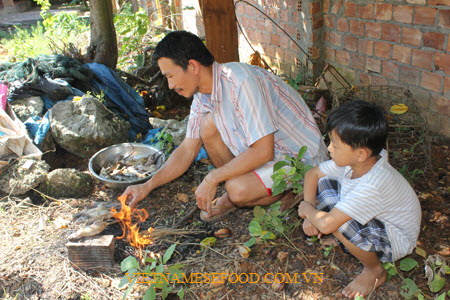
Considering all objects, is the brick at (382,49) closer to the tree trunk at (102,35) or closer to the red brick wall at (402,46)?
the red brick wall at (402,46)

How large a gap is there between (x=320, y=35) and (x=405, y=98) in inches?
55.6

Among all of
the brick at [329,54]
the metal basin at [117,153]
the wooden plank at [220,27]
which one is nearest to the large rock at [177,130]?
the metal basin at [117,153]

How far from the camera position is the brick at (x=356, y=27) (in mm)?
4102

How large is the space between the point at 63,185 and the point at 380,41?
331 cm

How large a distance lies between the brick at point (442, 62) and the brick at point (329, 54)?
137 cm

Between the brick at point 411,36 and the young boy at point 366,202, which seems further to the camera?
the brick at point 411,36

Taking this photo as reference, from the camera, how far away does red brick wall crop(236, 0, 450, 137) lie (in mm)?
3414

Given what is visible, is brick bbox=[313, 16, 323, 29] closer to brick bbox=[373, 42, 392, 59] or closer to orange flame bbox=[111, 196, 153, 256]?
brick bbox=[373, 42, 392, 59]

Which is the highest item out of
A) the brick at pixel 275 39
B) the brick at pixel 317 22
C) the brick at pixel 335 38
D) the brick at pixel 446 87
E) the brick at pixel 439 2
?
the brick at pixel 439 2

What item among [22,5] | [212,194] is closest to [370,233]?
[212,194]

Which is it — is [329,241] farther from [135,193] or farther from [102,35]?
[102,35]

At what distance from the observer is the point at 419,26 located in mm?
3484

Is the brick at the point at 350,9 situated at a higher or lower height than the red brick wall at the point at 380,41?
higher

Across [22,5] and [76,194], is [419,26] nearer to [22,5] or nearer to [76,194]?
[76,194]
